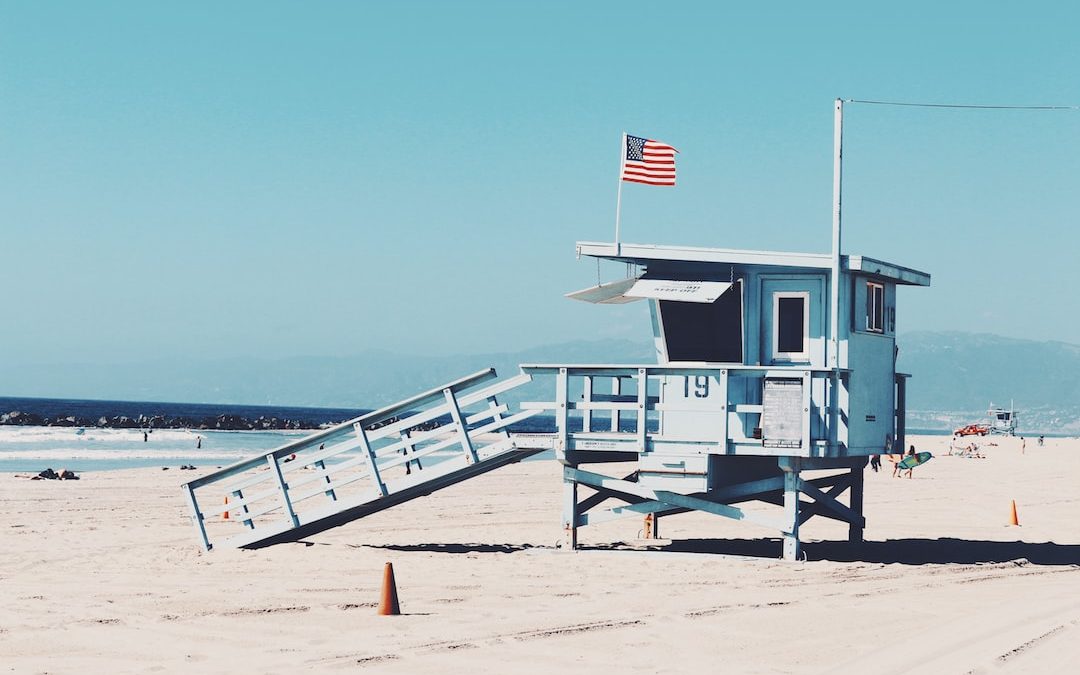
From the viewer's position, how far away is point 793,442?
15.3 m

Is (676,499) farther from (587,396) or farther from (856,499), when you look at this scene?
(856,499)

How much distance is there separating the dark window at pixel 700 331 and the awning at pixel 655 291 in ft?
1.13

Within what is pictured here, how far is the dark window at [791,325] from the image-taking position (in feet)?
53.4

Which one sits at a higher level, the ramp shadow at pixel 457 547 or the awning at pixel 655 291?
the awning at pixel 655 291

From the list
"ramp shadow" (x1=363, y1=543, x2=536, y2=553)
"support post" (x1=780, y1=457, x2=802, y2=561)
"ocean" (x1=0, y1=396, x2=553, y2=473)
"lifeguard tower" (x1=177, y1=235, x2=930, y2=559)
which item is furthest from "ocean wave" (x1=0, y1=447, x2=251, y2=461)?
"support post" (x1=780, y1=457, x2=802, y2=561)

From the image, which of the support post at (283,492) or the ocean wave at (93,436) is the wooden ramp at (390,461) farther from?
the ocean wave at (93,436)

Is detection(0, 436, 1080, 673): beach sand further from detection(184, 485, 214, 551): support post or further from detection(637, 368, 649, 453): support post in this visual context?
detection(637, 368, 649, 453): support post

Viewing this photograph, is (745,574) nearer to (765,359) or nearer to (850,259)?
(765,359)

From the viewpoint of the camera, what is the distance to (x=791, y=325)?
53.6ft

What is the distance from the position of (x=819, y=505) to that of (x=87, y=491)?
1809 cm

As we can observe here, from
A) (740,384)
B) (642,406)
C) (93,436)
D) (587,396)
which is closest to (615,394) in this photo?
(587,396)

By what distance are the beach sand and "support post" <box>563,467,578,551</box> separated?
0.29 metres

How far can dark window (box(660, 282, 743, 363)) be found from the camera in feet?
55.5

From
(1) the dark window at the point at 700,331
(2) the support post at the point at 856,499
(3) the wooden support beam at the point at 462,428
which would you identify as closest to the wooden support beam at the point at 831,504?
(2) the support post at the point at 856,499
